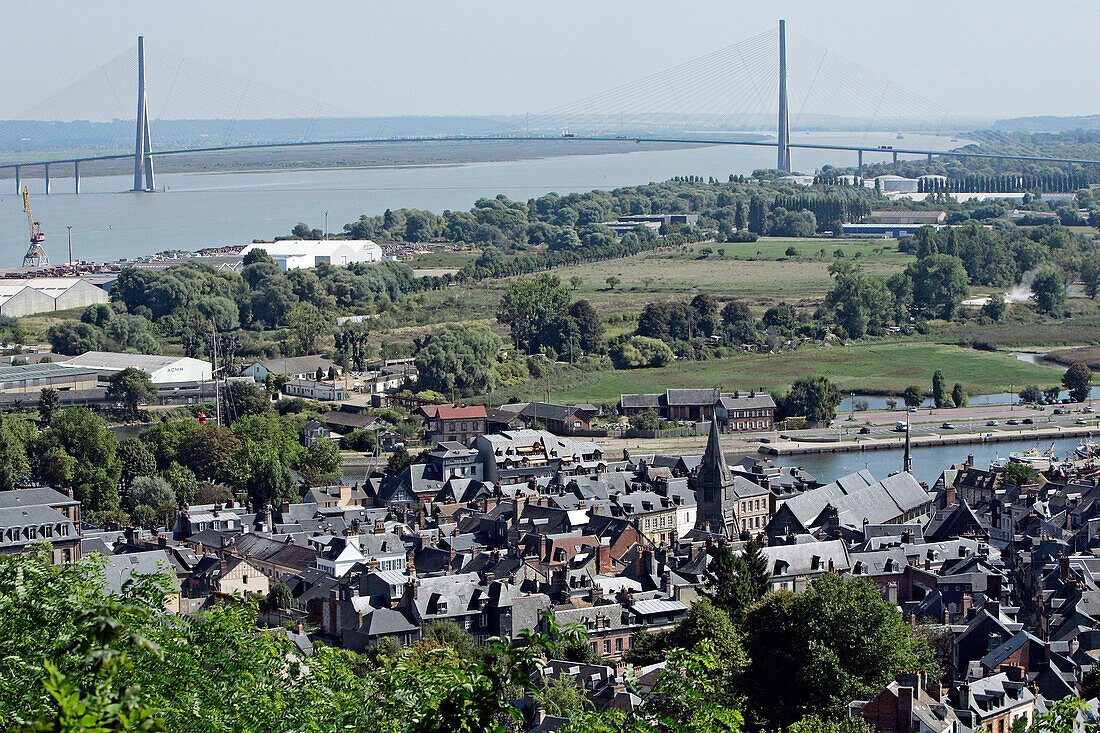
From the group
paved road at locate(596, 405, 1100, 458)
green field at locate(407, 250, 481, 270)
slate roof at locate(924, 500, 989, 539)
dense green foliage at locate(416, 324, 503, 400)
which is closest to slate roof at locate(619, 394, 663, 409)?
paved road at locate(596, 405, 1100, 458)

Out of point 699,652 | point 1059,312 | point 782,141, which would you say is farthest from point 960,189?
point 699,652

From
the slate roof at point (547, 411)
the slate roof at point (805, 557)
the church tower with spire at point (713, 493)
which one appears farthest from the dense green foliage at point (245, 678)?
the slate roof at point (547, 411)

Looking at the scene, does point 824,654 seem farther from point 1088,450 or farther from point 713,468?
point 1088,450

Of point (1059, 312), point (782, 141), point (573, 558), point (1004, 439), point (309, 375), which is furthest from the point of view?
point (782, 141)

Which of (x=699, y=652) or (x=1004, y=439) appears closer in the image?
(x=699, y=652)

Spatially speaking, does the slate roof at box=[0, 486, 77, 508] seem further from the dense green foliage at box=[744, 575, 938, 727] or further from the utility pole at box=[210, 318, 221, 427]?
the dense green foliage at box=[744, 575, 938, 727]

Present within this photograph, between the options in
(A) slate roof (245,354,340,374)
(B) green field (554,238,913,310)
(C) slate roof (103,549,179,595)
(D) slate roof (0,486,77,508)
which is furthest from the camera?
(B) green field (554,238,913,310)

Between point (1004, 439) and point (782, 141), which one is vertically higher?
point (782, 141)

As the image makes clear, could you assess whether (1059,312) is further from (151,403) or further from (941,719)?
(941,719)
